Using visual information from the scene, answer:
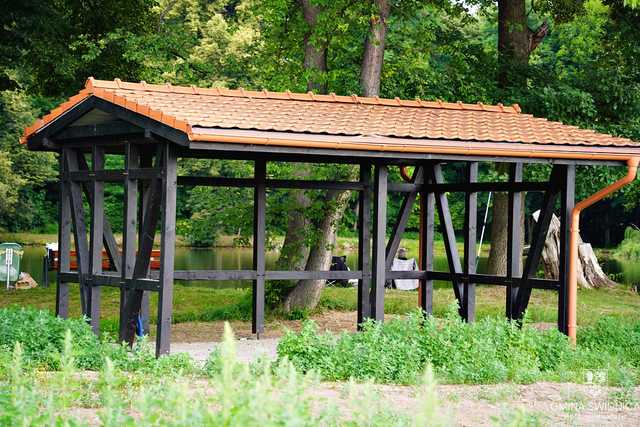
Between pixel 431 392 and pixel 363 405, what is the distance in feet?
1.79

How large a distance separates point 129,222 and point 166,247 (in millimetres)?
1221

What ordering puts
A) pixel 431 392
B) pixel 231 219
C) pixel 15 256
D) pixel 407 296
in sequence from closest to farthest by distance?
pixel 431 392, pixel 231 219, pixel 407 296, pixel 15 256

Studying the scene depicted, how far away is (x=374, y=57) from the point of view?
18.6m

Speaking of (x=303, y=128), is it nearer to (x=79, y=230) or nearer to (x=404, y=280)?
(x=79, y=230)

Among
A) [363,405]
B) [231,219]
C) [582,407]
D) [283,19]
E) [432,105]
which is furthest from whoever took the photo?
[283,19]

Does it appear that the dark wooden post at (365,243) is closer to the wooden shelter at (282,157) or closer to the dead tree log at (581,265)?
the wooden shelter at (282,157)

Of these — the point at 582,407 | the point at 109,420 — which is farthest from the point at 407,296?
the point at 109,420

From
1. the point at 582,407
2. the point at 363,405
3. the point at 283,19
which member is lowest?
the point at 582,407

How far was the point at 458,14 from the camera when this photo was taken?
23.5 m

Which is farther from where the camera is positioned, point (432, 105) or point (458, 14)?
point (458, 14)

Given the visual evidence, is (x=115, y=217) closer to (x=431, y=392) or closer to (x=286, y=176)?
(x=286, y=176)

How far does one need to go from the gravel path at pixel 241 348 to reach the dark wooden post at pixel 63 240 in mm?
1432

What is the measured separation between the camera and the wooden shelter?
11461mm

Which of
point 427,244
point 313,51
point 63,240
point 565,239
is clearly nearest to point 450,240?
point 427,244
